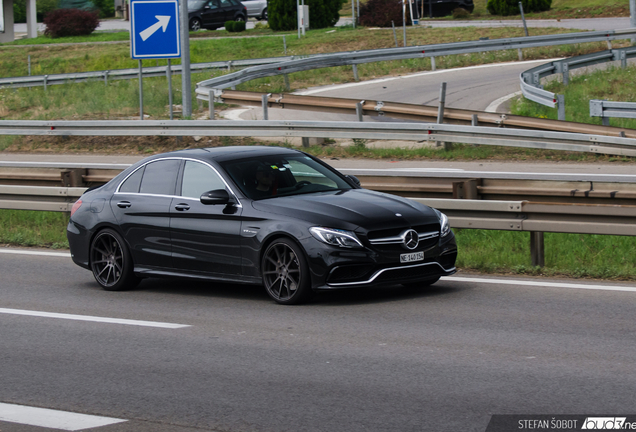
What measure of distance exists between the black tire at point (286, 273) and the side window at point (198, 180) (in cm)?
103

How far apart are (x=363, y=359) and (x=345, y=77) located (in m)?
26.6

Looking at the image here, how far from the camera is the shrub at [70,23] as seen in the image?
64.1 meters

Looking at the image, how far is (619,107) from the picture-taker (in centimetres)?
1981

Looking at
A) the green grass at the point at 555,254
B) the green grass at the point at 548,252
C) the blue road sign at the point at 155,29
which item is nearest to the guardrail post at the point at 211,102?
the blue road sign at the point at 155,29

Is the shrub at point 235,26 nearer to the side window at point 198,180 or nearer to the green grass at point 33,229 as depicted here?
the green grass at point 33,229

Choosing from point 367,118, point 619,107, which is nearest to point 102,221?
point 619,107

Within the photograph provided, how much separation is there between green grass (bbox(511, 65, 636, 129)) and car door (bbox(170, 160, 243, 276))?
1373 centimetres

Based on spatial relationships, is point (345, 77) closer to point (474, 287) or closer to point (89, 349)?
point (474, 287)

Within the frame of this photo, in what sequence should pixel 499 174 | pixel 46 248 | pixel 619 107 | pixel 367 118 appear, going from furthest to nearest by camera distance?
pixel 367 118
pixel 619 107
pixel 499 174
pixel 46 248

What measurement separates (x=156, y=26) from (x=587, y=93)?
11.0 meters

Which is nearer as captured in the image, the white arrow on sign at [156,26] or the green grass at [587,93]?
the white arrow on sign at [156,26]

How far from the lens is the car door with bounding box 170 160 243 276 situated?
934 centimetres

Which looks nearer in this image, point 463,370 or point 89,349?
point 463,370

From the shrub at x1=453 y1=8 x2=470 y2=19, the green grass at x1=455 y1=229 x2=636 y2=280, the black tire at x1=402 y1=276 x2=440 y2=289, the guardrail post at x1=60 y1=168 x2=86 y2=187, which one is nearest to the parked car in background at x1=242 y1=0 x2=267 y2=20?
the shrub at x1=453 y1=8 x2=470 y2=19
